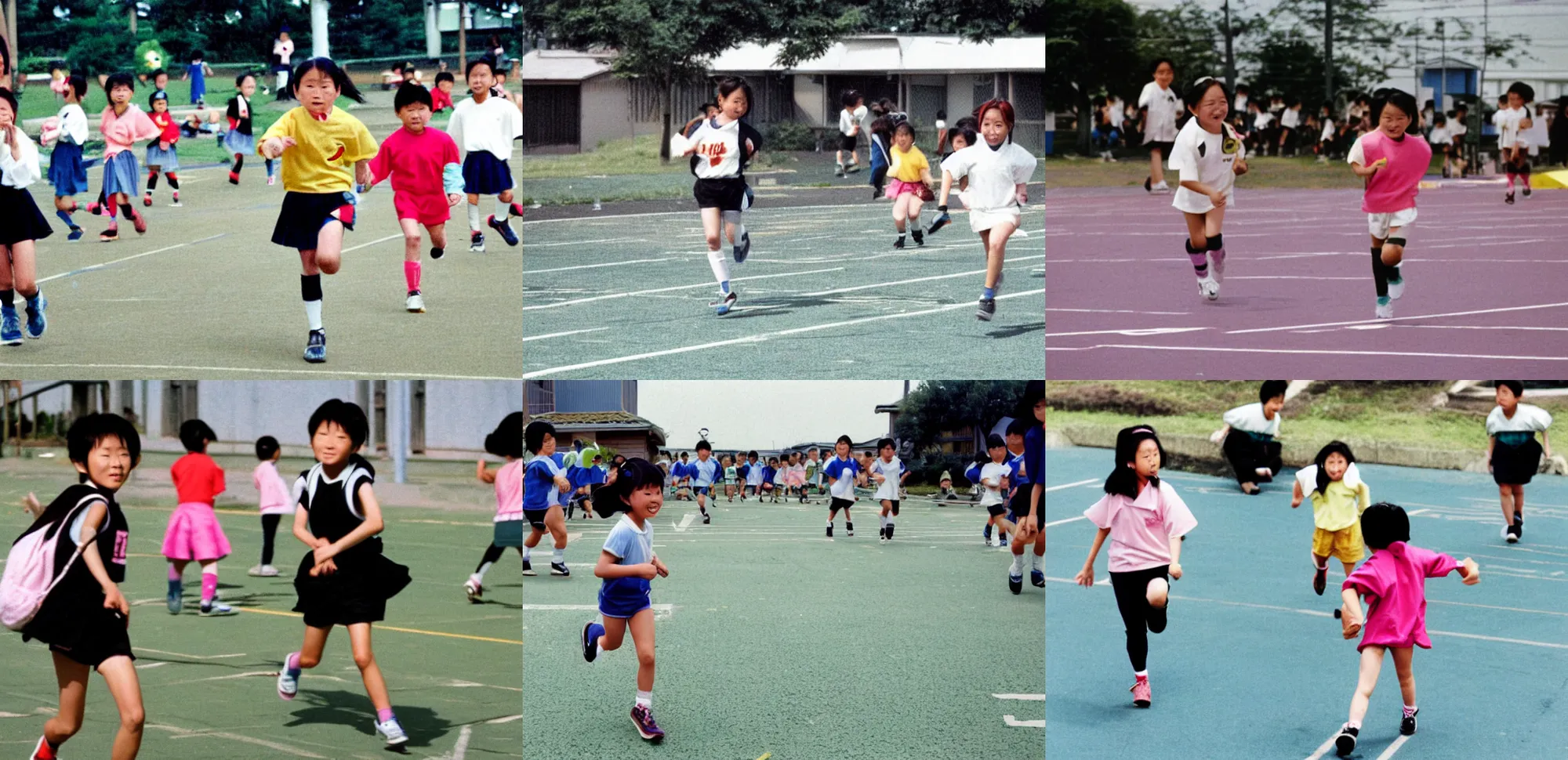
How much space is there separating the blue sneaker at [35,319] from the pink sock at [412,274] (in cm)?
228

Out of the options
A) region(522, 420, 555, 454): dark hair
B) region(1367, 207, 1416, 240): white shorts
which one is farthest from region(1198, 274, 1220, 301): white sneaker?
region(522, 420, 555, 454): dark hair

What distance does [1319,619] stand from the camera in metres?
9.23

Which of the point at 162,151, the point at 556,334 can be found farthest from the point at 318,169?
the point at 162,151

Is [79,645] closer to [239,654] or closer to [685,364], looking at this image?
[239,654]

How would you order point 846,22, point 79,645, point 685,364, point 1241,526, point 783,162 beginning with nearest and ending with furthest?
point 79,645
point 685,364
point 1241,526
point 846,22
point 783,162

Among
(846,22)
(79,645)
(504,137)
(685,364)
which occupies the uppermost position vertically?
(846,22)

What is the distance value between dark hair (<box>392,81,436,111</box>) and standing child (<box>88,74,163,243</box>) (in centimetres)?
342

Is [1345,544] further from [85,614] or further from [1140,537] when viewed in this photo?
[85,614]

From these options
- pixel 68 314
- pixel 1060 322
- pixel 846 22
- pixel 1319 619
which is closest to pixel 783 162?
pixel 846 22

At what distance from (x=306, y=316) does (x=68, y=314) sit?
162cm

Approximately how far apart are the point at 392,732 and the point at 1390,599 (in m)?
4.64

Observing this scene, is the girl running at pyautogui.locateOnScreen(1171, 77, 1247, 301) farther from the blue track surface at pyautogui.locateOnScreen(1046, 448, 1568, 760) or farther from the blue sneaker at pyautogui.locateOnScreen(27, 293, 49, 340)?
the blue sneaker at pyautogui.locateOnScreen(27, 293, 49, 340)

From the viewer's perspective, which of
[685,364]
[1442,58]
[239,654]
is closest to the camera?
[239,654]

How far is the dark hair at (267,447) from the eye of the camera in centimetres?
926
